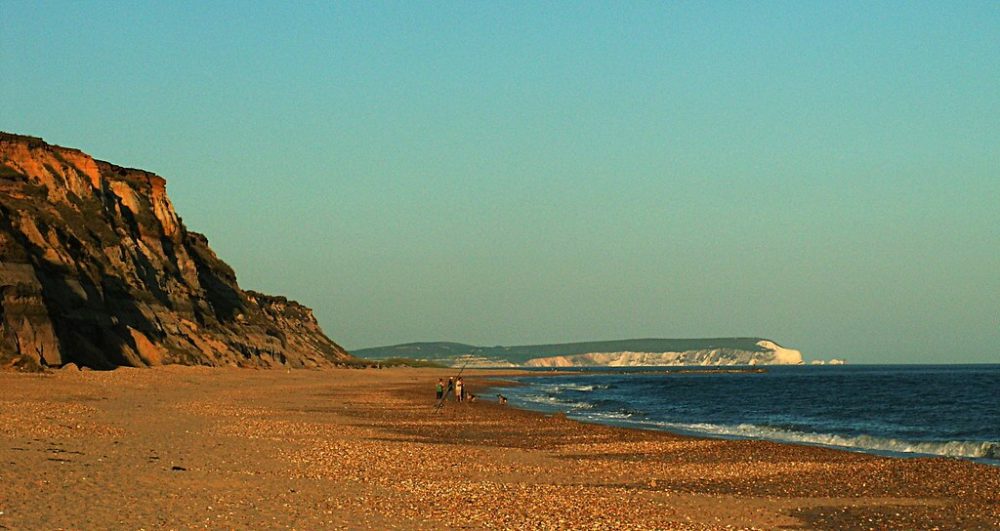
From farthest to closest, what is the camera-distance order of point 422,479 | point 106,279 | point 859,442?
point 106,279
point 859,442
point 422,479

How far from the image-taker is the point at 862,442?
34.2m

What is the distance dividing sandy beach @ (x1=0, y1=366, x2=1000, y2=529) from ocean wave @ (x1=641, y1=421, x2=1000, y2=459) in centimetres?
547

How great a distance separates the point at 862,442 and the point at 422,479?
21845 mm

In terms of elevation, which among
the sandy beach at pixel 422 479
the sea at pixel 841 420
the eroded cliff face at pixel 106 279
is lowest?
the sea at pixel 841 420

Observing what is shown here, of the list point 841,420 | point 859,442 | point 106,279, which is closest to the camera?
point 859,442

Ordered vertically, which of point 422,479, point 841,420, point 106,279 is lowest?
point 841,420

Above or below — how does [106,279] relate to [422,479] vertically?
above

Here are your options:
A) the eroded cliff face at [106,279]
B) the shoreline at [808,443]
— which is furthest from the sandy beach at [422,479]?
the eroded cliff face at [106,279]

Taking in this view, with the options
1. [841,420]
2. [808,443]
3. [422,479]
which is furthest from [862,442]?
[422,479]

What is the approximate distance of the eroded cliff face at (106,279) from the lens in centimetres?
4956

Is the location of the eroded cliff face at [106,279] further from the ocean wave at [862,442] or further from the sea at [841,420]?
the ocean wave at [862,442]

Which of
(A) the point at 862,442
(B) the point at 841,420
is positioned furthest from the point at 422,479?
(B) the point at 841,420

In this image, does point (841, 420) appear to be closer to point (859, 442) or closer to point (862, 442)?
point (862, 442)

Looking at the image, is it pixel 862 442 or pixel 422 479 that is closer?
pixel 422 479
